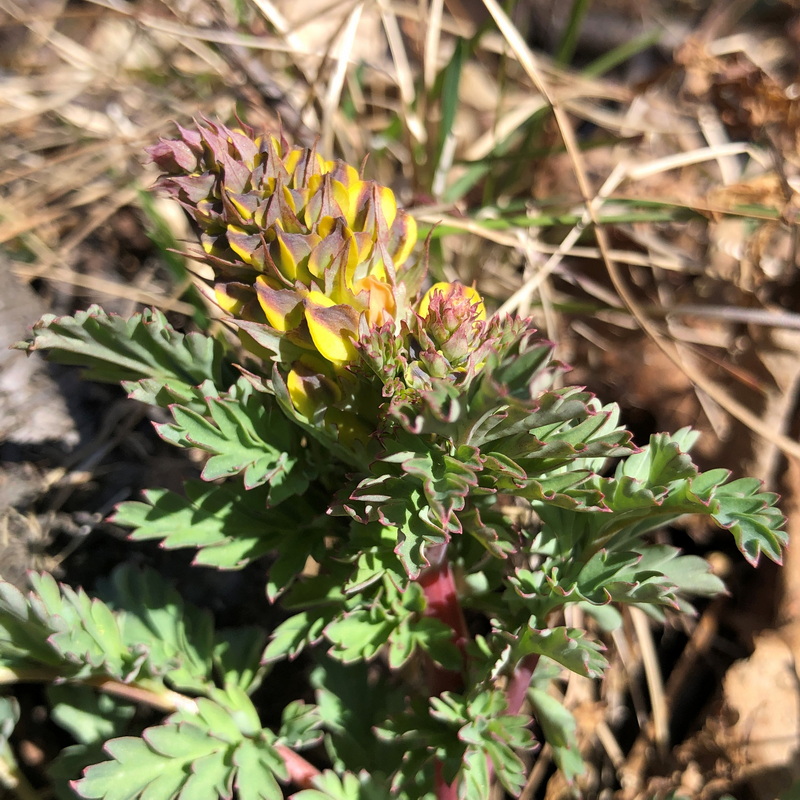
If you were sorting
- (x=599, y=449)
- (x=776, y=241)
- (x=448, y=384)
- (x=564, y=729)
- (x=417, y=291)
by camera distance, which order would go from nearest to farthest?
1. (x=448, y=384)
2. (x=599, y=449)
3. (x=417, y=291)
4. (x=564, y=729)
5. (x=776, y=241)

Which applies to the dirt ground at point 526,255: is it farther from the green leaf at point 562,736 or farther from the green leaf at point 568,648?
the green leaf at point 568,648

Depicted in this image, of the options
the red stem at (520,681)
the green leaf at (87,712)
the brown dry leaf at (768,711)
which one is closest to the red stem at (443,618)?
the red stem at (520,681)

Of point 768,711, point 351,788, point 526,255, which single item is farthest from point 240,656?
point 526,255

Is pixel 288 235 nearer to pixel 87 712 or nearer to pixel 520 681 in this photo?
pixel 520 681

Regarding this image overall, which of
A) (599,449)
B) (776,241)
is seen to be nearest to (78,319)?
(599,449)

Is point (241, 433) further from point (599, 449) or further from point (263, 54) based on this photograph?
point (263, 54)

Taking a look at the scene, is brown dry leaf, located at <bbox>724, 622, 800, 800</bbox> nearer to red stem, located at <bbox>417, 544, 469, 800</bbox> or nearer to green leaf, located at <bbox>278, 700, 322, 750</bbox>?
red stem, located at <bbox>417, 544, 469, 800</bbox>
